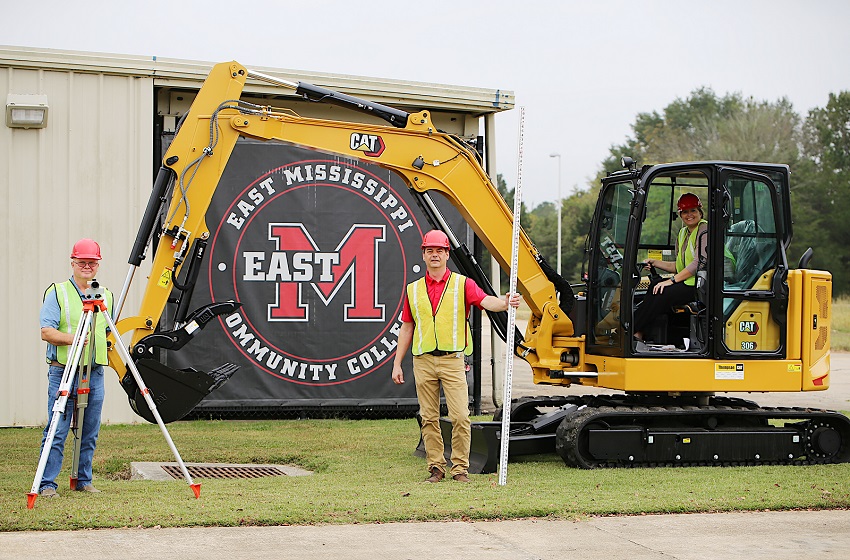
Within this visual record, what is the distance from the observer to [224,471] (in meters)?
10.2

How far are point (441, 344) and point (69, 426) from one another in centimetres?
295

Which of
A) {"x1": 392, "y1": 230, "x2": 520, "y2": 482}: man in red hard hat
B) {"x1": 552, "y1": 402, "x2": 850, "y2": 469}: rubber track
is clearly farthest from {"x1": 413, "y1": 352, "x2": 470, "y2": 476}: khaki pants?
{"x1": 552, "y1": 402, "x2": 850, "y2": 469}: rubber track

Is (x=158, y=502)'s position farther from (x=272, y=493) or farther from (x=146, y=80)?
(x=146, y=80)

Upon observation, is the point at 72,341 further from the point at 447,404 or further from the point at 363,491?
the point at 447,404

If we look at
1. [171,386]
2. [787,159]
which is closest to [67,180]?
[171,386]

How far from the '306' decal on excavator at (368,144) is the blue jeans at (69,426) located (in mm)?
3125

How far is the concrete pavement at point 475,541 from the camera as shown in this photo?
6.30m

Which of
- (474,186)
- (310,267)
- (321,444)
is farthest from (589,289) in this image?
(310,267)

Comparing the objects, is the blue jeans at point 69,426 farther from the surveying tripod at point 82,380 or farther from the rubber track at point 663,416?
the rubber track at point 663,416

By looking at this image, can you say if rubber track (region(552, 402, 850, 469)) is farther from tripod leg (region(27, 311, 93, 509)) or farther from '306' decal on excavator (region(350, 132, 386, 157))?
tripod leg (region(27, 311, 93, 509))

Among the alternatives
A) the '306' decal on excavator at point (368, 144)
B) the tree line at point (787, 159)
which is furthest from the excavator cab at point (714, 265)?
the tree line at point (787, 159)

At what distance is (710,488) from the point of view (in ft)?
28.2

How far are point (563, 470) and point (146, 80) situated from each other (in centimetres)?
704

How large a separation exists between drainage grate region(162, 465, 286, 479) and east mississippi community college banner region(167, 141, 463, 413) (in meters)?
3.40
